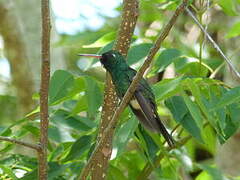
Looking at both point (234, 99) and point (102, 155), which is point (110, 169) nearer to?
point (102, 155)

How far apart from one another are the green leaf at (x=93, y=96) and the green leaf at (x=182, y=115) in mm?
410

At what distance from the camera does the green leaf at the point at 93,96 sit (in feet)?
10.3

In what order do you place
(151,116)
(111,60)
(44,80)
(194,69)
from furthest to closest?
(194,69) < (111,60) < (151,116) < (44,80)

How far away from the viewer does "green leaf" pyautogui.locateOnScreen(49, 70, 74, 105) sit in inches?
125

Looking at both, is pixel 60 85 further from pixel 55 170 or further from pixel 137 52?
pixel 137 52

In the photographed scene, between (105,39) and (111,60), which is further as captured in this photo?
(105,39)

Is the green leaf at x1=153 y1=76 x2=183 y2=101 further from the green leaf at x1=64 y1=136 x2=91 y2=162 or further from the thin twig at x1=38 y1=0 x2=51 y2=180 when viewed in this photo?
the thin twig at x1=38 y1=0 x2=51 y2=180

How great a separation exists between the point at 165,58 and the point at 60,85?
753 millimetres

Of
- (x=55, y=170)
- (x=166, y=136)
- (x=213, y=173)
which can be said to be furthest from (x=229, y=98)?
(x=55, y=170)

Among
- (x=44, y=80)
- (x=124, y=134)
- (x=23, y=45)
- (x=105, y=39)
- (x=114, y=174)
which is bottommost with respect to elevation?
(x=114, y=174)

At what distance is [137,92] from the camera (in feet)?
11.4

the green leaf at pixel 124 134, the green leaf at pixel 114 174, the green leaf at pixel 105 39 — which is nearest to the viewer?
the green leaf at pixel 124 134

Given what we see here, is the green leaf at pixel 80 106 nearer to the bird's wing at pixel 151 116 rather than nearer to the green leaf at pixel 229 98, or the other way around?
the bird's wing at pixel 151 116

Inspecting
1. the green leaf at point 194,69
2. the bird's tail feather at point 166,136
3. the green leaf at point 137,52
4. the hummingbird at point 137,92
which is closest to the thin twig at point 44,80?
the hummingbird at point 137,92
